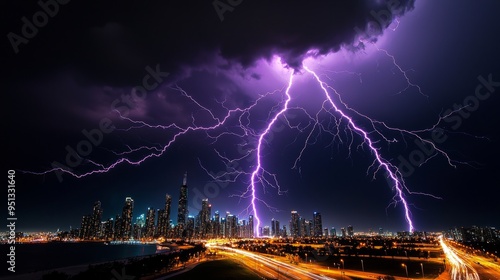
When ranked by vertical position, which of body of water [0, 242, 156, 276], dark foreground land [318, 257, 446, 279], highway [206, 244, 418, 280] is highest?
highway [206, 244, 418, 280]

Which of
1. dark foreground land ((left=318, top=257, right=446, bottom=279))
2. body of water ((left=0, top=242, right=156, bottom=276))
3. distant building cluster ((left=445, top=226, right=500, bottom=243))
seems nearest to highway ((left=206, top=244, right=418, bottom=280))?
dark foreground land ((left=318, top=257, right=446, bottom=279))

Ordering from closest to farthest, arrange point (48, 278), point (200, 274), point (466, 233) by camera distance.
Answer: point (48, 278)
point (200, 274)
point (466, 233)

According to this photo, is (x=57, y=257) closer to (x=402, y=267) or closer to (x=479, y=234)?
(x=402, y=267)

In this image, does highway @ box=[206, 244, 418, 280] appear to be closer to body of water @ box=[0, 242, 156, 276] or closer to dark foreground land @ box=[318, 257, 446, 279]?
dark foreground land @ box=[318, 257, 446, 279]

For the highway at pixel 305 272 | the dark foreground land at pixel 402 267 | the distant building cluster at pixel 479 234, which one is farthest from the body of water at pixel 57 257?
the distant building cluster at pixel 479 234

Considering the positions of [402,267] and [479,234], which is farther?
[479,234]

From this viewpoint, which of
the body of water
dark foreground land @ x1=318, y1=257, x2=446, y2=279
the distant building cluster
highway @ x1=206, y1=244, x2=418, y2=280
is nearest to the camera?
highway @ x1=206, y1=244, x2=418, y2=280

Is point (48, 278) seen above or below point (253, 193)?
below

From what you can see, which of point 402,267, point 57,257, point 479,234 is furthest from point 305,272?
point 479,234

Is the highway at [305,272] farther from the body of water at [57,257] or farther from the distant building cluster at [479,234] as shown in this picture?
the distant building cluster at [479,234]

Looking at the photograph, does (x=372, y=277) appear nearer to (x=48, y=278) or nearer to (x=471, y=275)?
(x=471, y=275)

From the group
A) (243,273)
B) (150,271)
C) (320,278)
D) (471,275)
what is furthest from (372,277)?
(150,271)
